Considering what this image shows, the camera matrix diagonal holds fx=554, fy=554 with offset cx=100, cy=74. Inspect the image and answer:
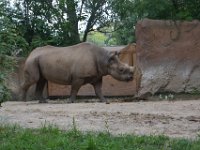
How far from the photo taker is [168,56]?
13.0 meters

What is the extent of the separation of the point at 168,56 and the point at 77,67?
2.18 m

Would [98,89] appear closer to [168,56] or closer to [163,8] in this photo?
[168,56]

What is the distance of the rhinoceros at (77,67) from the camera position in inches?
497

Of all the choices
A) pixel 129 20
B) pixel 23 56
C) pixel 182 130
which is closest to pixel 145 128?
pixel 182 130

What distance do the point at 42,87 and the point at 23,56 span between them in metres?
2.03

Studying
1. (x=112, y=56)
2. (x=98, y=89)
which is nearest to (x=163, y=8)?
(x=112, y=56)

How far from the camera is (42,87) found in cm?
1371

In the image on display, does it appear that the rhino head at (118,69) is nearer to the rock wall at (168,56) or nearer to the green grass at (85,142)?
the rock wall at (168,56)

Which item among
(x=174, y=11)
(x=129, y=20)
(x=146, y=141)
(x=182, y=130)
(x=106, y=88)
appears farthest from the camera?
(x=129, y=20)

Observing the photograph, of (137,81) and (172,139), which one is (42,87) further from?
(172,139)

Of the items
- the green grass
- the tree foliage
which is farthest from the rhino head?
the green grass

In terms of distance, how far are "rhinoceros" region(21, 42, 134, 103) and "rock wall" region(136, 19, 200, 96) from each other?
525mm

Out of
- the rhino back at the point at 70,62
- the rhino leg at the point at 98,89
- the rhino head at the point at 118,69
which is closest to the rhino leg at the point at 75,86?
the rhino back at the point at 70,62

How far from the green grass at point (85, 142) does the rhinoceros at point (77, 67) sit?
6.44 metres
